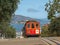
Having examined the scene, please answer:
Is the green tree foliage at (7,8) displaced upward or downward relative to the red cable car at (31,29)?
upward

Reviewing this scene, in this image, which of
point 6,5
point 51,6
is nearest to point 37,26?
point 6,5

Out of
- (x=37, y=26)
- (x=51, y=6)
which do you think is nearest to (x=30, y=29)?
(x=37, y=26)

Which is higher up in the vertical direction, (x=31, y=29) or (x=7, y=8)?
(x=7, y=8)

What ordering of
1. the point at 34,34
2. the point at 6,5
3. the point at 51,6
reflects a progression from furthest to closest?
the point at 51,6, the point at 6,5, the point at 34,34

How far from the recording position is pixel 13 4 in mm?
46438

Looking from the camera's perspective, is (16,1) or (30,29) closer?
(30,29)

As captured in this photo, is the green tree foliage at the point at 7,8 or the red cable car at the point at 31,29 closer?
the red cable car at the point at 31,29

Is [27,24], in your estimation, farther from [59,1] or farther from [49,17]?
[49,17]

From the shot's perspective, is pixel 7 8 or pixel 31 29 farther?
pixel 7 8

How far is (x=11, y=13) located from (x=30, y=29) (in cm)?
827

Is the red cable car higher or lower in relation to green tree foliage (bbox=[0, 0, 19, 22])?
lower

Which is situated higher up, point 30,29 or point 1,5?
point 1,5

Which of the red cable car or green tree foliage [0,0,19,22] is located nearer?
the red cable car

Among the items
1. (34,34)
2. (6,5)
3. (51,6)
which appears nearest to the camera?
(34,34)
